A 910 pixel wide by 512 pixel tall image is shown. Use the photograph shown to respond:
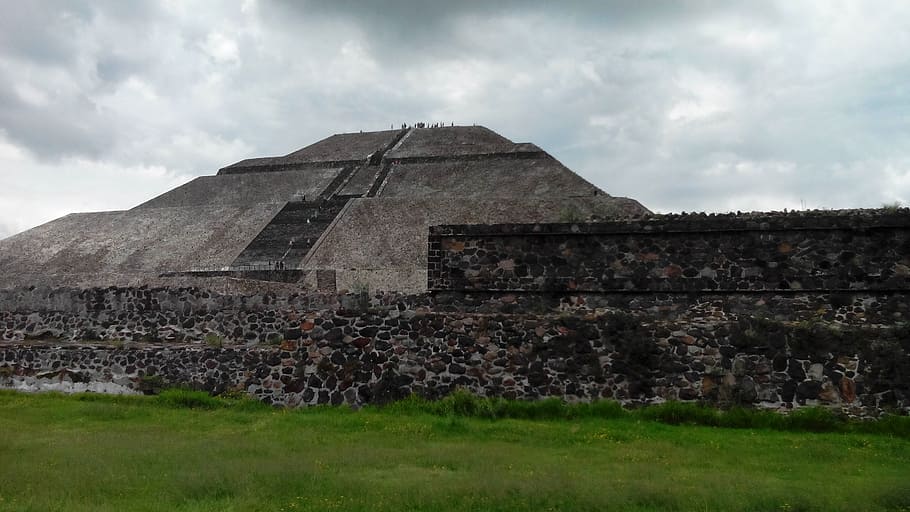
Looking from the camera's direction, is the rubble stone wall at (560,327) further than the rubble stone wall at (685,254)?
No

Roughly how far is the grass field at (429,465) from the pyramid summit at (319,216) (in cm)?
1349

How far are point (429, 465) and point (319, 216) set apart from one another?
33.8 m

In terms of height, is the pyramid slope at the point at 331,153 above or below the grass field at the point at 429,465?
above

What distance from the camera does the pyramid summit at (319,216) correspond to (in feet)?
99.9

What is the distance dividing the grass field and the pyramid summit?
531 inches

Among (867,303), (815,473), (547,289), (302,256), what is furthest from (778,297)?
(302,256)

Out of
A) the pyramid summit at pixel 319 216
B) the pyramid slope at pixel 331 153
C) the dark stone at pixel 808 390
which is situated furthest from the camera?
the pyramid slope at pixel 331 153

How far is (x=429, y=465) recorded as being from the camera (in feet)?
25.3

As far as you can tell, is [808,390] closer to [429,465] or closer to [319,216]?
[429,465]

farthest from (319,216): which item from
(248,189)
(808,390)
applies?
(808,390)

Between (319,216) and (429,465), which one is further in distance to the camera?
(319,216)

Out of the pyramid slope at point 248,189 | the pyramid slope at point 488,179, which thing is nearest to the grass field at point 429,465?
the pyramid slope at point 488,179

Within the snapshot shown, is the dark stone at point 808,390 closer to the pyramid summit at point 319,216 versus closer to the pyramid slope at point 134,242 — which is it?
the pyramid summit at point 319,216

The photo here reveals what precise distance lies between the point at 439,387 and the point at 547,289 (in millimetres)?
4947
